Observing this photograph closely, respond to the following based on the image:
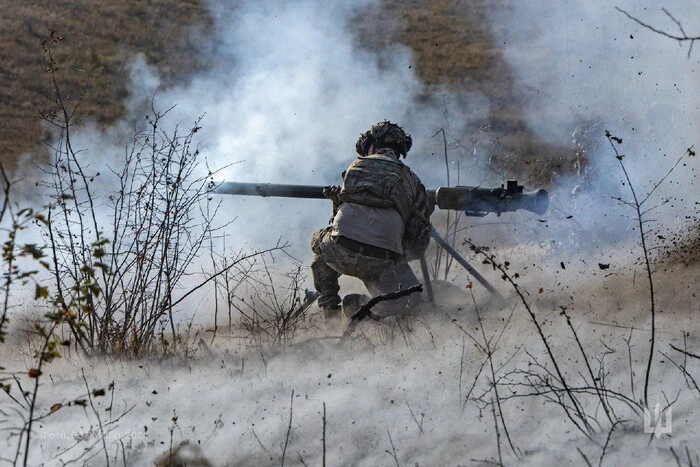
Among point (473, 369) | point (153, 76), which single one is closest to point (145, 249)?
point (473, 369)

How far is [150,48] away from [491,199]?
15.3 metres

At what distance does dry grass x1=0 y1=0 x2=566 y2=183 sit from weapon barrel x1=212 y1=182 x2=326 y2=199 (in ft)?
27.1

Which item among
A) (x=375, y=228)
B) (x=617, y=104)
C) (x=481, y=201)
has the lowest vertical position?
(x=375, y=228)

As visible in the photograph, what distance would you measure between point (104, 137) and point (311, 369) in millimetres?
11539

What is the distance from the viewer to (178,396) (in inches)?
232

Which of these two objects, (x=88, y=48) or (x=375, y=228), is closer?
(x=375, y=228)

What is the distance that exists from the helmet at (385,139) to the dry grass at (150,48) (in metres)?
8.61

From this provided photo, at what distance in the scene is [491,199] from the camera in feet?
26.5

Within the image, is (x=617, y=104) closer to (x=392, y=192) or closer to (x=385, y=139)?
(x=385, y=139)

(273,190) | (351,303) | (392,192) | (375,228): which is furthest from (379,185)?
(273,190)

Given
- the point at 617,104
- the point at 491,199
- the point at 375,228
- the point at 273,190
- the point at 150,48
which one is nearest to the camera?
the point at 375,228

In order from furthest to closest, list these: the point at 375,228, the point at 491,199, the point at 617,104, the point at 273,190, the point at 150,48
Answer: the point at 150,48 → the point at 617,104 → the point at 273,190 → the point at 491,199 → the point at 375,228

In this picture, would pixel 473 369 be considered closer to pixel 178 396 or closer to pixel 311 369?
pixel 311 369

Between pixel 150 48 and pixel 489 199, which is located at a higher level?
pixel 150 48
